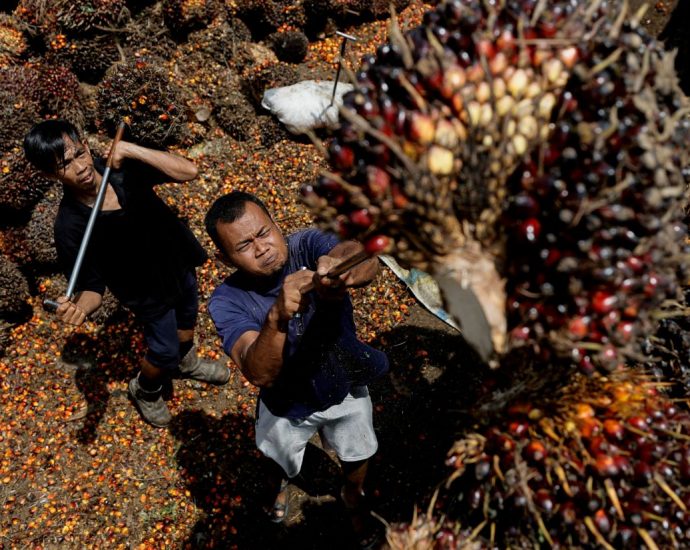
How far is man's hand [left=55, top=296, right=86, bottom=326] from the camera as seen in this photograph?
11.4 feet

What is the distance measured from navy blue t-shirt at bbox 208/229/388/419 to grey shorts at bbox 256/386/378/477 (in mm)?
155

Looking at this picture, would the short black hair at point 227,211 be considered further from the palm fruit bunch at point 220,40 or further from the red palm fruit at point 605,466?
the palm fruit bunch at point 220,40

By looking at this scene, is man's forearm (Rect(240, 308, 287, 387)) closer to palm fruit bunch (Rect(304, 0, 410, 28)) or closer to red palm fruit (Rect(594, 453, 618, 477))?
red palm fruit (Rect(594, 453, 618, 477))

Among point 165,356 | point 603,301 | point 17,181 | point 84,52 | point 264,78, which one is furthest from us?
point 264,78

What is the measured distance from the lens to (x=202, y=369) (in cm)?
481

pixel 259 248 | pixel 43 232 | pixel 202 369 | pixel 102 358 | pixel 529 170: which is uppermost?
pixel 529 170

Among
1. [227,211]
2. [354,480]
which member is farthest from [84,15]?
[354,480]

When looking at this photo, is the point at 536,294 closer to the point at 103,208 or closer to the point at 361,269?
the point at 361,269

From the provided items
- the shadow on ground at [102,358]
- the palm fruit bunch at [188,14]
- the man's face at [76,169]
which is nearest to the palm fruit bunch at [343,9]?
the palm fruit bunch at [188,14]

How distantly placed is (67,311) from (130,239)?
65 cm

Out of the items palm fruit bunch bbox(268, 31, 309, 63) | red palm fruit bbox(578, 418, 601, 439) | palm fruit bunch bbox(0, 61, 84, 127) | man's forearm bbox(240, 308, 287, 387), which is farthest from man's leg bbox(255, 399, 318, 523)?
palm fruit bunch bbox(268, 31, 309, 63)

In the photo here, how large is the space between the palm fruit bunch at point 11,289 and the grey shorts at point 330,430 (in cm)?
335

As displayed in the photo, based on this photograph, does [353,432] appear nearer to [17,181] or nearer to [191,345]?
[191,345]

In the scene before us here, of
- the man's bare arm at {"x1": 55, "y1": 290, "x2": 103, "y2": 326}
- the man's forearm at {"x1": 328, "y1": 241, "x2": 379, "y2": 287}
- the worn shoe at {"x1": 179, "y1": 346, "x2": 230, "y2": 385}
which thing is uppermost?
the man's forearm at {"x1": 328, "y1": 241, "x2": 379, "y2": 287}
